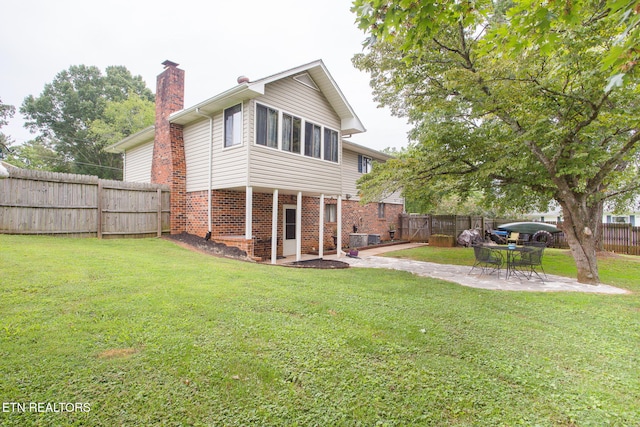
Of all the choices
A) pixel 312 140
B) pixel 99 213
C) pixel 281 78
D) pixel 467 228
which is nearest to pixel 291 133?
pixel 312 140

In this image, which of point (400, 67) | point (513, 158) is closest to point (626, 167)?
point (513, 158)

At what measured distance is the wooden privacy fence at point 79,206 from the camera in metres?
8.20

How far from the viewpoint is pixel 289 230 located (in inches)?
490

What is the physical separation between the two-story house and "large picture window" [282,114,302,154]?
1.3 inches

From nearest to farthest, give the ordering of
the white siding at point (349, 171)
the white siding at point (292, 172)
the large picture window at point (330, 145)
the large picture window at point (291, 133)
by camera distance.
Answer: the white siding at point (292, 172), the large picture window at point (291, 133), the large picture window at point (330, 145), the white siding at point (349, 171)

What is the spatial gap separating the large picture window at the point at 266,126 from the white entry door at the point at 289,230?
3.19 metres

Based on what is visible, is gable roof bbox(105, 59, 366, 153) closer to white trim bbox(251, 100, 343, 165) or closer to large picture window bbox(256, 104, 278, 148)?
white trim bbox(251, 100, 343, 165)

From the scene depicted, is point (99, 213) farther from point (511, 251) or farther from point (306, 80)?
point (511, 251)

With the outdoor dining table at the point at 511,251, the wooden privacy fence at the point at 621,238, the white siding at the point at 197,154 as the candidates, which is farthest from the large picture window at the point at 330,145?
the wooden privacy fence at the point at 621,238

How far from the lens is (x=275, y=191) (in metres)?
9.96

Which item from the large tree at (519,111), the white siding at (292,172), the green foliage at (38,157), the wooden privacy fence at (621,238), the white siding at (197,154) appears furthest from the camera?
the green foliage at (38,157)

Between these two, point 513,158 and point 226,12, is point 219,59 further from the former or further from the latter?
point 513,158

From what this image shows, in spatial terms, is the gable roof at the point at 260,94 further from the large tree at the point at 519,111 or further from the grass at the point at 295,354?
the grass at the point at 295,354

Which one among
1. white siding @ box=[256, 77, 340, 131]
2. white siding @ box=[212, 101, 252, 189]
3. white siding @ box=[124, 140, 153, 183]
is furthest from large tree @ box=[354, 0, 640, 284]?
white siding @ box=[124, 140, 153, 183]
